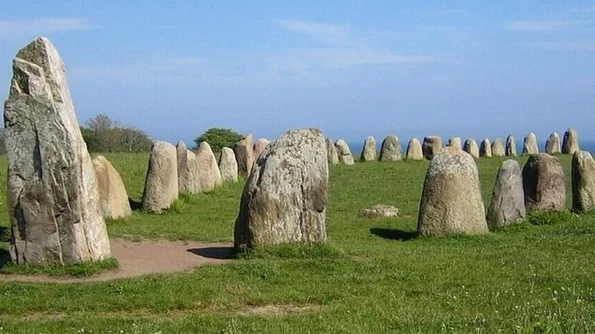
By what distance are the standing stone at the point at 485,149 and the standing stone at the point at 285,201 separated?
36.1 meters

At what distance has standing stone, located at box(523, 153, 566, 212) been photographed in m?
23.1

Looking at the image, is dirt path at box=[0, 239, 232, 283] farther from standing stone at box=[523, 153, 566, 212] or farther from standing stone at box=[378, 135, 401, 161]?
standing stone at box=[378, 135, 401, 161]

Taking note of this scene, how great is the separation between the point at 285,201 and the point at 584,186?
11.1 m

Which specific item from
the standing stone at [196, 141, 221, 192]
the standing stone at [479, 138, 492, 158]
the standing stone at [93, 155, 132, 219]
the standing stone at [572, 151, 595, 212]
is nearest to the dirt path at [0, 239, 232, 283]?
the standing stone at [93, 155, 132, 219]

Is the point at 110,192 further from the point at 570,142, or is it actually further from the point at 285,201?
the point at 570,142

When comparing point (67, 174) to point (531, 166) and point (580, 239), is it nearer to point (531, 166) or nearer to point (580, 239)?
point (580, 239)

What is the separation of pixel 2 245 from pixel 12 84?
399 centimetres

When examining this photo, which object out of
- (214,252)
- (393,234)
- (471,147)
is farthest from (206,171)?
(471,147)

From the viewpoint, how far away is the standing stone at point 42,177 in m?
14.6

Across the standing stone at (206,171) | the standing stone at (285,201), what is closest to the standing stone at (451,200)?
the standing stone at (285,201)

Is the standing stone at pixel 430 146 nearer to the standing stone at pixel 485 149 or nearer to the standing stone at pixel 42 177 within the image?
the standing stone at pixel 485 149

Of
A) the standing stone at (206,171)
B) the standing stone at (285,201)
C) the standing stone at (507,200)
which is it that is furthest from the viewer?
the standing stone at (206,171)

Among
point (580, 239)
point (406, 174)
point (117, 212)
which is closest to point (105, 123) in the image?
point (406, 174)

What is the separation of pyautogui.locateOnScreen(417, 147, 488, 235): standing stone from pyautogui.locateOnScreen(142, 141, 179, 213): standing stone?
809cm
